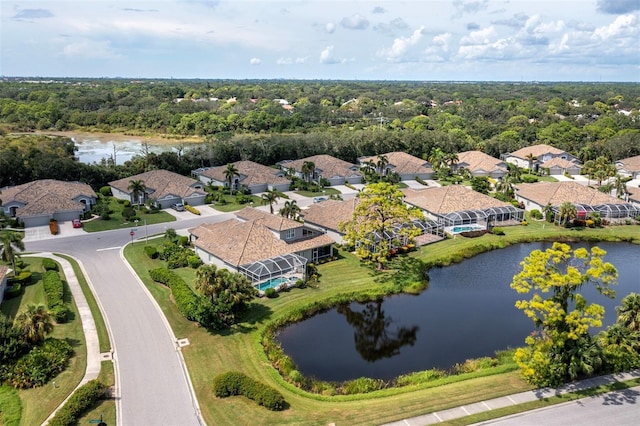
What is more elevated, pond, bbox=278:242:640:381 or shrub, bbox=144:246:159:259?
shrub, bbox=144:246:159:259

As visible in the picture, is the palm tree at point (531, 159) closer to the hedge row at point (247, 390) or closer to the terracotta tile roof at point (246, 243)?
the terracotta tile roof at point (246, 243)

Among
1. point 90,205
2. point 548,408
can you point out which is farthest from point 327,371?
point 90,205

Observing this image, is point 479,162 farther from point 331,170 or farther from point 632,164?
point 331,170

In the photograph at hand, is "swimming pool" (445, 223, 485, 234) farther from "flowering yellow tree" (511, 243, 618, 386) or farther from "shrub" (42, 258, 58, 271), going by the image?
"shrub" (42, 258, 58, 271)

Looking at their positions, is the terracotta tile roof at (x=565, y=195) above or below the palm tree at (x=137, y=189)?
below

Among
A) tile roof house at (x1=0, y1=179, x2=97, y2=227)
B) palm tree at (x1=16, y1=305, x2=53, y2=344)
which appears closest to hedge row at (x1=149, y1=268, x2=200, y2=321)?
palm tree at (x1=16, y1=305, x2=53, y2=344)

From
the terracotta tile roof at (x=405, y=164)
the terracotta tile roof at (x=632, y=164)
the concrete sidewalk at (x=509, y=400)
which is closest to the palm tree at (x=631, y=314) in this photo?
the concrete sidewalk at (x=509, y=400)

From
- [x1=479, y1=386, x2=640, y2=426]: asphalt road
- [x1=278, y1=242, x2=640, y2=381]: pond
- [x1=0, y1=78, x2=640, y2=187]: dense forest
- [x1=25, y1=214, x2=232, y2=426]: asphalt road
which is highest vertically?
[x1=0, y1=78, x2=640, y2=187]: dense forest
